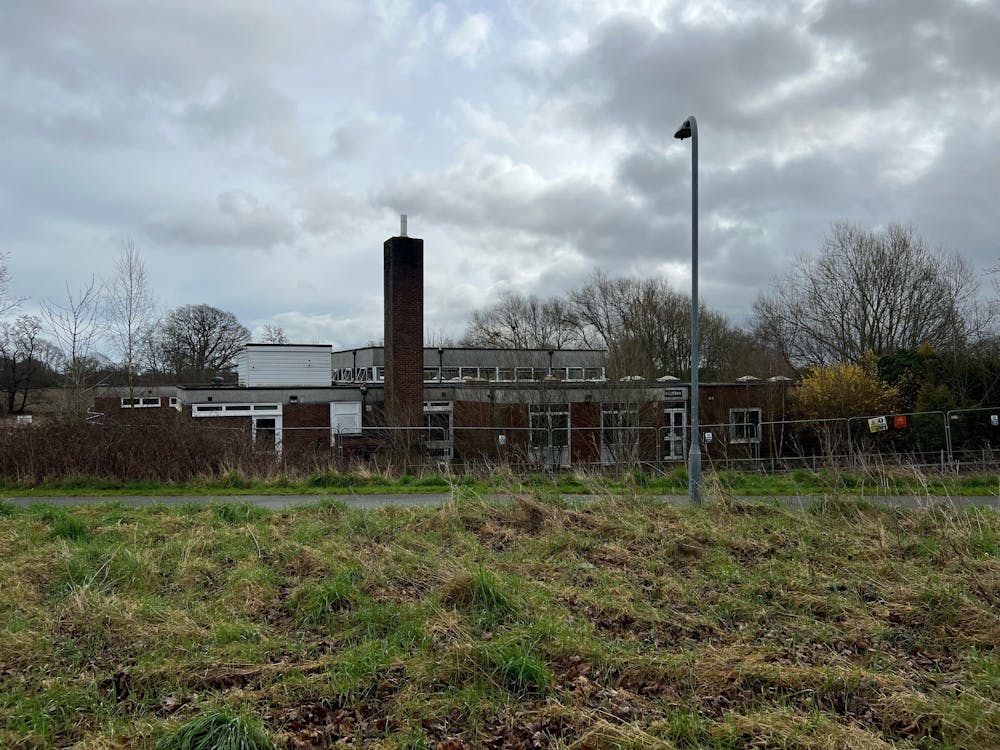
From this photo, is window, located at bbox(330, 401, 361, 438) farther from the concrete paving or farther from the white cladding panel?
the concrete paving

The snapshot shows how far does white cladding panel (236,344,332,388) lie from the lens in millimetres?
35406

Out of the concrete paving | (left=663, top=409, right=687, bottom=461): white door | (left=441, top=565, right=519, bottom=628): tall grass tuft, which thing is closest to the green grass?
the concrete paving

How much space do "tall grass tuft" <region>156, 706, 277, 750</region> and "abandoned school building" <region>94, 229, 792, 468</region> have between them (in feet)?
51.1

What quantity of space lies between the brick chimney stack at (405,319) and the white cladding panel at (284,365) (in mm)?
11139

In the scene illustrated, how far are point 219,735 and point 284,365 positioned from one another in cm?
3323

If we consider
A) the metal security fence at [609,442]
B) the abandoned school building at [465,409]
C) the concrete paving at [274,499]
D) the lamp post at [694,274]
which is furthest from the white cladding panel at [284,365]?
the lamp post at [694,274]

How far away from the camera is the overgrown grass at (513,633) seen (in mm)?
4297

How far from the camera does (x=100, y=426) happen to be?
1678cm

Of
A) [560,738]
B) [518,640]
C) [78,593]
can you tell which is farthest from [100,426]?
[560,738]

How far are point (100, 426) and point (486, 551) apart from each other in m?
12.6

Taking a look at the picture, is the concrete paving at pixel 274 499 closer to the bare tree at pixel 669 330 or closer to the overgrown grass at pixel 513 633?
the overgrown grass at pixel 513 633

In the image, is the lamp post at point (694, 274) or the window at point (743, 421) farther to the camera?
the window at point (743, 421)

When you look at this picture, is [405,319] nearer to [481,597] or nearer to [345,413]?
[345,413]

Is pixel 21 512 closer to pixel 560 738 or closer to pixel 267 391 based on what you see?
pixel 560 738
